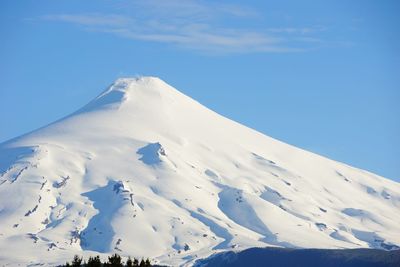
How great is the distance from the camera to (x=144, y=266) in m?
197

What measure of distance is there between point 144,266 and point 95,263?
810 cm

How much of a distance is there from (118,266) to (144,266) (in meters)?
4.24

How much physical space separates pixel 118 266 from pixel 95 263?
3915 millimetres

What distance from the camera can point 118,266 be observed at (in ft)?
646

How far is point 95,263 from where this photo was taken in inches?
7776
